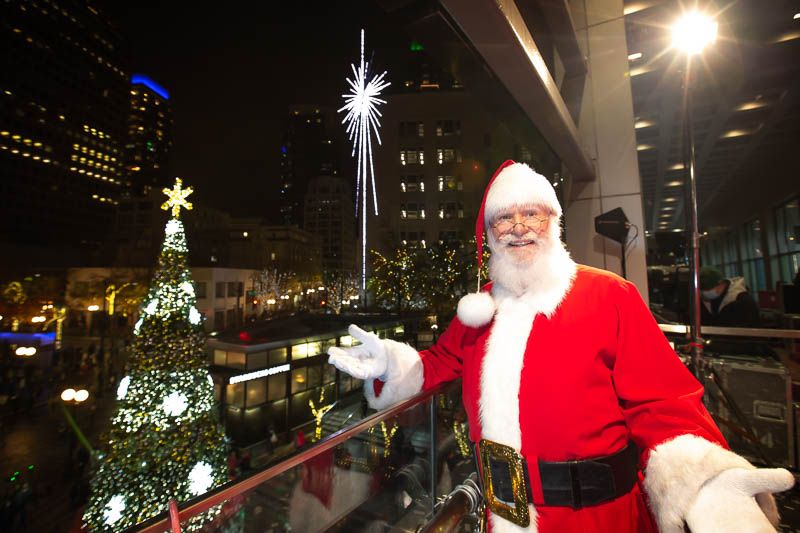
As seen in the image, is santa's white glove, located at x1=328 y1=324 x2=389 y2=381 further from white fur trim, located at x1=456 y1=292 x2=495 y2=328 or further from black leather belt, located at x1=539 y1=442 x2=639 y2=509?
black leather belt, located at x1=539 y1=442 x2=639 y2=509

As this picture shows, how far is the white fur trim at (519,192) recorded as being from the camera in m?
1.57

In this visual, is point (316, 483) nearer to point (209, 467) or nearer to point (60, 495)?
point (209, 467)

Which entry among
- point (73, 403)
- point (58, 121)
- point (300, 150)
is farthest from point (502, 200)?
point (300, 150)

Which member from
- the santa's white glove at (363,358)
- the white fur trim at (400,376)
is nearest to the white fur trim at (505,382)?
the white fur trim at (400,376)

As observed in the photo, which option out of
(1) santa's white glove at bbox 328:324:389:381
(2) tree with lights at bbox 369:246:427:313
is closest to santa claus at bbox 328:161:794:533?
(1) santa's white glove at bbox 328:324:389:381

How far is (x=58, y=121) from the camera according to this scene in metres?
51.0

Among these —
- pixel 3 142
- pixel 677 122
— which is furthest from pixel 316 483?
pixel 3 142

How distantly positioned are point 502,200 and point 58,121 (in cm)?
7295

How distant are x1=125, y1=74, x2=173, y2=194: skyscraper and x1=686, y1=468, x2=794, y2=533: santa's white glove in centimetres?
9508

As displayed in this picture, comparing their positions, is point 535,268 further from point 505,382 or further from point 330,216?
point 330,216

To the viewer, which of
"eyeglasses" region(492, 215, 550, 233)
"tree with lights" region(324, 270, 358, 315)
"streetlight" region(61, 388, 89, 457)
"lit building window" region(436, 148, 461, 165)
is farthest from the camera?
"tree with lights" region(324, 270, 358, 315)

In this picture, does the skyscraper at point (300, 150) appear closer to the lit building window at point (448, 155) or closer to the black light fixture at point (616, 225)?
the lit building window at point (448, 155)

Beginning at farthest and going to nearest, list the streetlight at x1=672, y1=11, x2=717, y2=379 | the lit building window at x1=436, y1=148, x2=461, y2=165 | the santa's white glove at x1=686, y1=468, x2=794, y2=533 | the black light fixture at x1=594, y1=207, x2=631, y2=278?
the lit building window at x1=436, y1=148, x2=461, y2=165 < the black light fixture at x1=594, y1=207, x2=631, y2=278 < the streetlight at x1=672, y1=11, x2=717, y2=379 < the santa's white glove at x1=686, y1=468, x2=794, y2=533

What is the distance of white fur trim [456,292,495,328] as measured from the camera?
1471 mm
